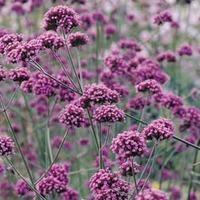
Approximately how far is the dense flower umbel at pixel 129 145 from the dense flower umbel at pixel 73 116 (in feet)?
1.32

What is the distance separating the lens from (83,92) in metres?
2.94

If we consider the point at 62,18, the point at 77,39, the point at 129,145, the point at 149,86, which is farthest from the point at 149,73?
the point at 129,145

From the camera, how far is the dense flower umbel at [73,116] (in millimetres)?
2896

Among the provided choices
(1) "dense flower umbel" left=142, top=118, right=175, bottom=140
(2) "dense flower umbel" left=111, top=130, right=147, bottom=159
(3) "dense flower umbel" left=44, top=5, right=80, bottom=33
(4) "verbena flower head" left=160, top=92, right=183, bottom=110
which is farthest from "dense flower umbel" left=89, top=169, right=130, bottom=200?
(4) "verbena flower head" left=160, top=92, right=183, bottom=110

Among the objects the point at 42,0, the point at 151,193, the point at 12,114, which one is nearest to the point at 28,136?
the point at 12,114

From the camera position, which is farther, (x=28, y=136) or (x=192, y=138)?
(x=28, y=136)

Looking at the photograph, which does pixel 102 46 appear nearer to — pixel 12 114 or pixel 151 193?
pixel 12 114

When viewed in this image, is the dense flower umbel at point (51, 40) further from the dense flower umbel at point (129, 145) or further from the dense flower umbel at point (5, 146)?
the dense flower umbel at point (129, 145)

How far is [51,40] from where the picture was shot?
9.93ft

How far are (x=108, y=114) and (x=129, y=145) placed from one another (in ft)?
0.92

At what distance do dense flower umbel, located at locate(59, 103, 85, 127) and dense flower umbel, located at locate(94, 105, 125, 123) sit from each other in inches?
6.5

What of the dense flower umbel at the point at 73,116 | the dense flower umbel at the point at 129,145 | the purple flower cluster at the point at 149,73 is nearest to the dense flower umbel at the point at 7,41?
the dense flower umbel at the point at 73,116

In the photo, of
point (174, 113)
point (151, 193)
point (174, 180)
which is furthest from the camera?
point (174, 180)

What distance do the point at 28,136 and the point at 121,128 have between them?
1893mm
